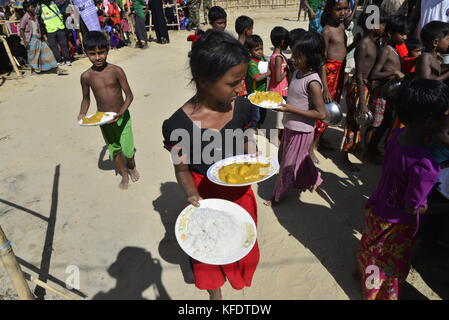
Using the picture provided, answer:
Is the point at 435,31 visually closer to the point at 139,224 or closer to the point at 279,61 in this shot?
the point at 279,61

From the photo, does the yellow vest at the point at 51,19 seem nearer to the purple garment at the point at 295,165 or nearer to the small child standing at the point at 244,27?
the small child standing at the point at 244,27

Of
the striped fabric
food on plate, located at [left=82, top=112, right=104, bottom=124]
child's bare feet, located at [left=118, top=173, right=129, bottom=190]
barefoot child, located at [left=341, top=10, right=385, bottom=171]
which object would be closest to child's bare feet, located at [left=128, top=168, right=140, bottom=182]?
child's bare feet, located at [left=118, top=173, right=129, bottom=190]

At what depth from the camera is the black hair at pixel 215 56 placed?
1509mm

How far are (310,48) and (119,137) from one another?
2.31 metres

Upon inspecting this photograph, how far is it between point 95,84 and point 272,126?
2.99 metres

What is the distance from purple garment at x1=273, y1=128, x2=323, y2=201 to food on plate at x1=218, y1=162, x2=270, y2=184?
1.07 meters

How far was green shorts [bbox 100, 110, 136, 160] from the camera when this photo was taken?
11.0 ft

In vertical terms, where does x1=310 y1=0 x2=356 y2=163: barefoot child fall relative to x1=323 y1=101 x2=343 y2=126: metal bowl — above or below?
above

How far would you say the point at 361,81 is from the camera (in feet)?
11.4

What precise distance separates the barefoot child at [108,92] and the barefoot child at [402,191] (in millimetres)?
2594

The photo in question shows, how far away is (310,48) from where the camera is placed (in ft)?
8.30

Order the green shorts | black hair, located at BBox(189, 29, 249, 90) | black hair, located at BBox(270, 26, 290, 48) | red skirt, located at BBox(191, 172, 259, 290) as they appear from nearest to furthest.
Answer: black hair, located at BBox(189, 29, 249, 90) < red skirt, located at BBox(191, 172, 259, 290) < the green shorts < black hair, located at BBox(270, 26, 290, 48)

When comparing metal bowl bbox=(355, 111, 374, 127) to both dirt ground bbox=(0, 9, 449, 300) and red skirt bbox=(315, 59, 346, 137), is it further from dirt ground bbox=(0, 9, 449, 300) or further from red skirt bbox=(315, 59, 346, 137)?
dirt ground bbox=(0, 9, 449, 300)

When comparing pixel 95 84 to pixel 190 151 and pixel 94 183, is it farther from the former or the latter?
pixel 190 151
